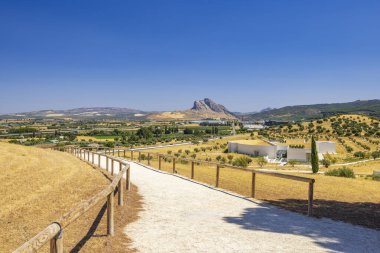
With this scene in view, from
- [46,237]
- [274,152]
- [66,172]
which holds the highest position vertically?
[46,237]

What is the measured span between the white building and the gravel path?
2213 inches

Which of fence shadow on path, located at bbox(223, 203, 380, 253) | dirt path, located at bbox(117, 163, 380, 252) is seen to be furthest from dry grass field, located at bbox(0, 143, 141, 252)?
fence shadow on path, located at bbox(223, 203, 380, 253)

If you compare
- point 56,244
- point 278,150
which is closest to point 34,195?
point 56,244

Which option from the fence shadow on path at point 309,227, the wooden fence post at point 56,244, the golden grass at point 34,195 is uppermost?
the wooden fence post at point 56,244

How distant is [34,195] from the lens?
42.7 feet

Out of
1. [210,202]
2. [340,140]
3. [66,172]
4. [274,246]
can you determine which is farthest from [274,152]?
[274,246]

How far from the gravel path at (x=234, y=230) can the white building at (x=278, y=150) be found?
184 feet

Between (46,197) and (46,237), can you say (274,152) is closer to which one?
(46,197)

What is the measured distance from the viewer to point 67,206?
11.1 metres

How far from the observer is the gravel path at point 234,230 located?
23.2ft

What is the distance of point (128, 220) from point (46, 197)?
4.81 metres

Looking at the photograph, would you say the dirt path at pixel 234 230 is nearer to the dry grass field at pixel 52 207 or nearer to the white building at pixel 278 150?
the dry grass field at pixel 52 207

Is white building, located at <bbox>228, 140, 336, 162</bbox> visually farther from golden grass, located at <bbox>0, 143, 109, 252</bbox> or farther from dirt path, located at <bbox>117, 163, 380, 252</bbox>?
dirt path, located at <bbox>117, 163, 380, 252</bbox>

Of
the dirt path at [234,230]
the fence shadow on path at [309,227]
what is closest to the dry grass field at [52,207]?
the dirt path at [234,230]
